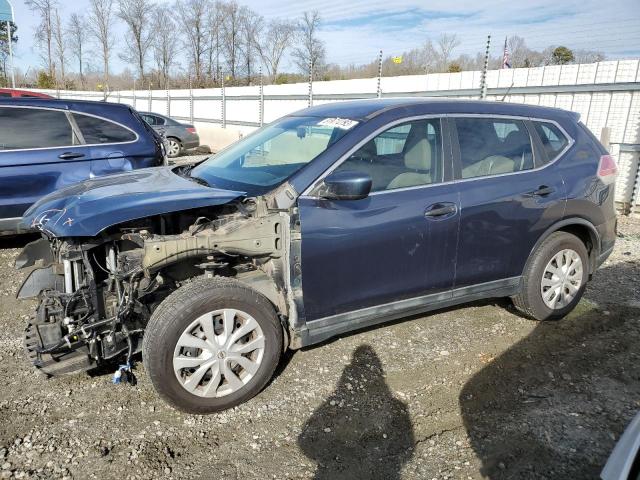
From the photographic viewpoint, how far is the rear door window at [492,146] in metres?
3.61

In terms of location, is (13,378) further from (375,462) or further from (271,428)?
(375,462)

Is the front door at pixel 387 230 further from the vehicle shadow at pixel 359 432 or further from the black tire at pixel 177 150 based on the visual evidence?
the black tire at pixel 177 150

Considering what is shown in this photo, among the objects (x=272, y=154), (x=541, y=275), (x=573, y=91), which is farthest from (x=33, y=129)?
(x=573, y=91)

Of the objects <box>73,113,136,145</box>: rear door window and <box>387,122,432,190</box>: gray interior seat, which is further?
<box>73,113,136,145</box>: rear door window

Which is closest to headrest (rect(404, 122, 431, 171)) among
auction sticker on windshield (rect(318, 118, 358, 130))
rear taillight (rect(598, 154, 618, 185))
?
auction sticker on windshield (rect(318, 118, 358, 130))

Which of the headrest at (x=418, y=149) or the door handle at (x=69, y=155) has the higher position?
the headrest at (x=418, y=149)

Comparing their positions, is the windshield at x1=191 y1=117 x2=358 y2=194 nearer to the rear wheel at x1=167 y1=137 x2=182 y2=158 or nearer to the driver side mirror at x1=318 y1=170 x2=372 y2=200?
the driver side mirror at x1=318 y1=170 x2=372 y2=200

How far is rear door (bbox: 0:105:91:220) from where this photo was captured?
5.23m

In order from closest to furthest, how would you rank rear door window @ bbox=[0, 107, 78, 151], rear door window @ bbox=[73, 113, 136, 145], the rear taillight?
the rear taillight
rear door window @ bbox=[0, 107, 78, 151]
rear door window @ bbox=[73, 113, 136, 145]

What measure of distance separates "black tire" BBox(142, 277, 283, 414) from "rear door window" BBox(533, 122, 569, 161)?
8.60ft

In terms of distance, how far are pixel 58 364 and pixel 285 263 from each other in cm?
146

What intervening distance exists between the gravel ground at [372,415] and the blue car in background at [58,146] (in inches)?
70.3

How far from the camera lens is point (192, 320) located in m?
2.81

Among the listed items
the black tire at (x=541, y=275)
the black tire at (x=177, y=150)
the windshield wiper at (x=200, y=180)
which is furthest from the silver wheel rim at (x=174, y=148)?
the black tire at (x=541, y=275)
